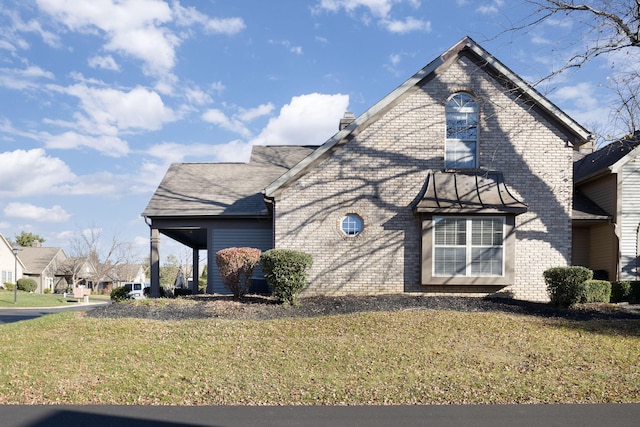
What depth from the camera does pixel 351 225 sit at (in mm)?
14836

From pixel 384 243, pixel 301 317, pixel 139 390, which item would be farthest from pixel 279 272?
pixel 139 390

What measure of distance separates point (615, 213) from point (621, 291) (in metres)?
2.88

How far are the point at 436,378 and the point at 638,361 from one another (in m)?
3.89

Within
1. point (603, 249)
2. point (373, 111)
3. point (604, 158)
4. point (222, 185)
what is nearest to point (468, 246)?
point (373, 111)

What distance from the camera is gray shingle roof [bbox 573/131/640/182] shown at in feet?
54.3

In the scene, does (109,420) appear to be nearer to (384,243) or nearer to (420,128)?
(384,243)

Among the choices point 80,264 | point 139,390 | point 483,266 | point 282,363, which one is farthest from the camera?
point 80,264

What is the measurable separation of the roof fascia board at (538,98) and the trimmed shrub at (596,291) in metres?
4.15

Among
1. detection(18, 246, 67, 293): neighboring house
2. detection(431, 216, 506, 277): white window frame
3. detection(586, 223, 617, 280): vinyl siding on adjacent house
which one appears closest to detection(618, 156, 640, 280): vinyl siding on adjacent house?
detection(586, 223, 617, 280): vinyl siding on adjacent house

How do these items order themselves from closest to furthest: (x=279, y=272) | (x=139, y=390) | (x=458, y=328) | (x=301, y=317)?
(x=139, y=390) → (x=458, y=328) → (x=301, y=317) → (x=279, y=272)

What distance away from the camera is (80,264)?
176 ft

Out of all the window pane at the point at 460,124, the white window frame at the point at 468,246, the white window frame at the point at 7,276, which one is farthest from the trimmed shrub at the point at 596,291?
the white window frame at the point at 7,276

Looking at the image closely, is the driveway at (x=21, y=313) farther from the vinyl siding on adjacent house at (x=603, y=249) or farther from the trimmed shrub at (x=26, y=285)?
the trimmed shrub at (x=26, y=285)

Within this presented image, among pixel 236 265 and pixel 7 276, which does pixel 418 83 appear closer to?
pixel 236 265
